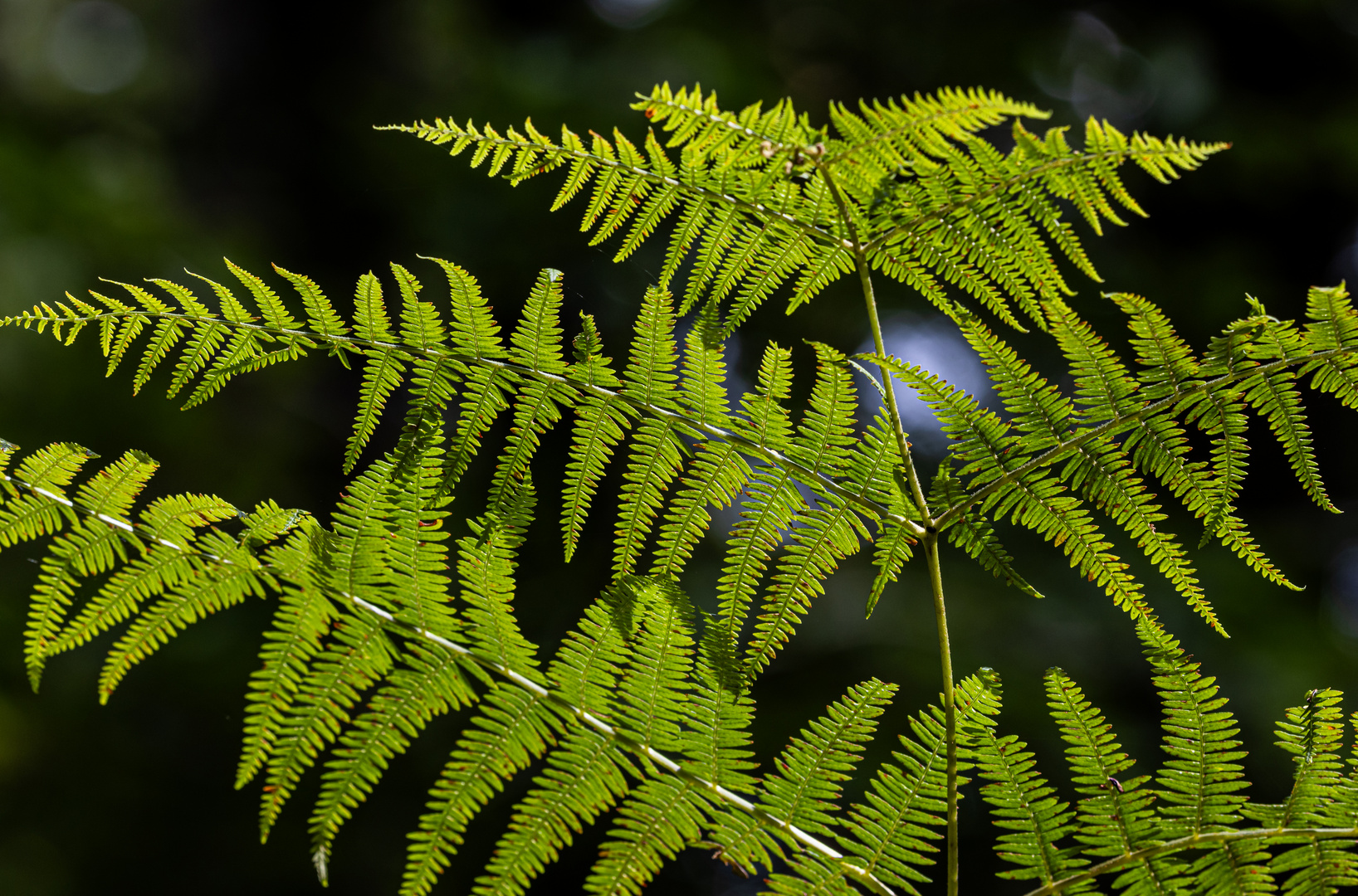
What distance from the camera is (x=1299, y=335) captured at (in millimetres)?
840

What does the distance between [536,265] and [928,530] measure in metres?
3.16

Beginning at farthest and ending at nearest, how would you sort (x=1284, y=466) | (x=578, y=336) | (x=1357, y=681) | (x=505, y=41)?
(x=505, y=41), (x=1284, y=466), (x=1357, y=681), (x=578, y=336)

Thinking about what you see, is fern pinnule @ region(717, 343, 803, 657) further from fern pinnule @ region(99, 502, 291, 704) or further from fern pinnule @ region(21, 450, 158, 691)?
fern pinnule @ region(21, 450, 158, 691)

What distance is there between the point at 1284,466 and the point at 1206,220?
1358mm

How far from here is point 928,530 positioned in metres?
0.94

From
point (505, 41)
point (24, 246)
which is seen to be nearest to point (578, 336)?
point (24, 246)

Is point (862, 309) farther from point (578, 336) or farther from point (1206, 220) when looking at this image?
point (578, 336)

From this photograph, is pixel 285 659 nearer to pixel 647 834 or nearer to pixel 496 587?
pixel 496 587

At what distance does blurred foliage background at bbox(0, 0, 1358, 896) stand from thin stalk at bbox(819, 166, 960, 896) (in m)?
2.56

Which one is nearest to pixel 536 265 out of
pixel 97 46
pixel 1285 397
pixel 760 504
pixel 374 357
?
pixel 374 357

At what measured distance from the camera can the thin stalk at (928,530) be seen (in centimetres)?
86

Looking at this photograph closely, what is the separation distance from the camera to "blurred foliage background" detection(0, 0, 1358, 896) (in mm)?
3504

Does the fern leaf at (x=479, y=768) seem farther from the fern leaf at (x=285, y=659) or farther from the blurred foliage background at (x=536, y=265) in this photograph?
the blurred foliage background at (x=536, y=265)

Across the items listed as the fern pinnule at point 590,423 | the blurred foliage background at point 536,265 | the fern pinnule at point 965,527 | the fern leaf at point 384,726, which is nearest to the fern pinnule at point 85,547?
the fern leaf at point 384,726
